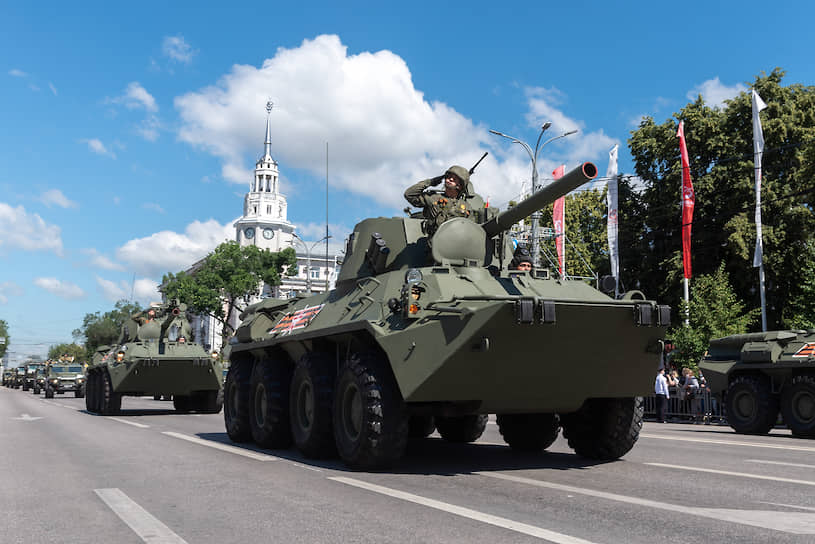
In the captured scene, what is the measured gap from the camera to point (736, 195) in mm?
33469

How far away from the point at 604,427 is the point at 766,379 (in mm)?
8063

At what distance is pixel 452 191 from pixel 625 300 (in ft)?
9.52

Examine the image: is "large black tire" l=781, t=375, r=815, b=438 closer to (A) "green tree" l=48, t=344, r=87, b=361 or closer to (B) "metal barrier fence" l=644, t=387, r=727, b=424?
(B) "metal barrier fence" l=644, t=387, r=727, b=424

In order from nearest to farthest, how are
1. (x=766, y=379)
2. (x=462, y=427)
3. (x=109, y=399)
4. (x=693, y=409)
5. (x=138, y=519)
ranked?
(x=138, y=519) → (x=462, y=427) → (x=766, y=379) → (x=693, y=409) → (x=109, y=399)

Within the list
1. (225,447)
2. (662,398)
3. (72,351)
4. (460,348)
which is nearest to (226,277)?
(662,398)

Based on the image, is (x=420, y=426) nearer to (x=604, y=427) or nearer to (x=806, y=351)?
(x=604, y=427)

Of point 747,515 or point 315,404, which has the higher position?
point 315,404

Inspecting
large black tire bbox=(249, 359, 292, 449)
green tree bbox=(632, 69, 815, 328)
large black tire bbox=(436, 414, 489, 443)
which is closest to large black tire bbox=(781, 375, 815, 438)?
large black tire bbox=(436, 414, 489, 443)

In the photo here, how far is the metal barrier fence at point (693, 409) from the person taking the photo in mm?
20016

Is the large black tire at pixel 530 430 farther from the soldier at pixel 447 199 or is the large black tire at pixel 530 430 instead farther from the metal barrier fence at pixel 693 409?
the metal barrier fence at pixel 693 409

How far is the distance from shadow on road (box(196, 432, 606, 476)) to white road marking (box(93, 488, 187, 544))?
7.80ft

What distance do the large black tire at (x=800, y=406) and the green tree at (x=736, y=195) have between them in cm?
1753

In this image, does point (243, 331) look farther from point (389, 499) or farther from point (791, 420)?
point (791, 420)

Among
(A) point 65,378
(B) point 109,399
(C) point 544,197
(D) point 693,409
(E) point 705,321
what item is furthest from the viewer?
(A) point 65,378
